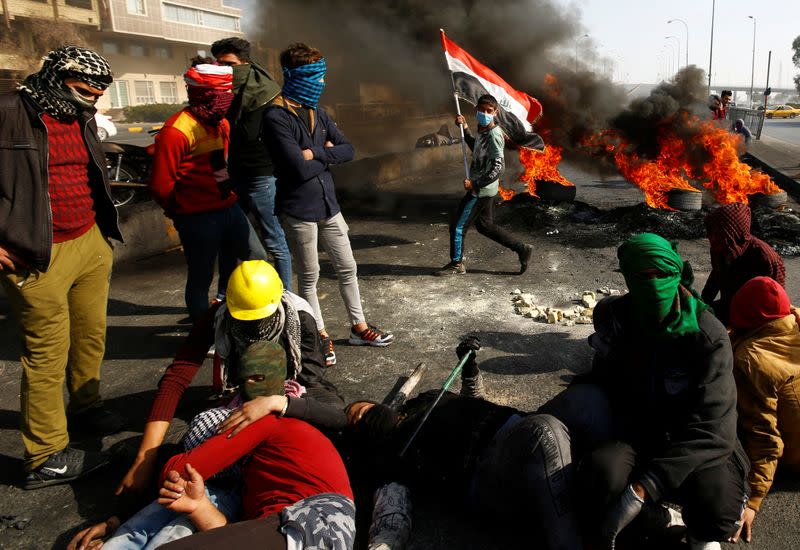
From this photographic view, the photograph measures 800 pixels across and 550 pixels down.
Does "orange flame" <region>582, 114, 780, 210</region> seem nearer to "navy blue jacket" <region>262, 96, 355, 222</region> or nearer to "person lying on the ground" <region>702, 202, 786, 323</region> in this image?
"person lying on the ground" <region>702, 202, 786, 323</region>

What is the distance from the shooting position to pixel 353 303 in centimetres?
448

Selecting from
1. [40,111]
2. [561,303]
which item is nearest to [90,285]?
[40,111]

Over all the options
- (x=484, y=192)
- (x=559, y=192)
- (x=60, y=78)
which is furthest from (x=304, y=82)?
(x=559, y=192)

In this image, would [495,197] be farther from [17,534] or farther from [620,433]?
[17,534]

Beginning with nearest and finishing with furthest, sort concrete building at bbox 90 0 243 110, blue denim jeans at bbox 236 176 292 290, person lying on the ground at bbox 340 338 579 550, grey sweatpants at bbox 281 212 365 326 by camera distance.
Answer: person lying on the ground at bbox 340 338 579 550 → grey sweatpants at bbox 281 212 365 326 → blue denim jeans at bbox 236 176 292 290 → concrete building at bbox 90 0 243 110

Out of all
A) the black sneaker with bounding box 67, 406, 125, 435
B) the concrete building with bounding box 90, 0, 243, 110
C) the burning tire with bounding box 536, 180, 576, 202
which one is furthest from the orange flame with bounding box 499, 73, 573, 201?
the concrete building with bounding box 90, 0, 243, 110

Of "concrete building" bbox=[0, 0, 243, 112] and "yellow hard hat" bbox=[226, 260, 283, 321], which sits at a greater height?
"concrete building" bbox=[0, 0, 243, 112]

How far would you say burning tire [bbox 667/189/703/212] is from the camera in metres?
9.09

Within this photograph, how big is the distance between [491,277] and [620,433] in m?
3.77

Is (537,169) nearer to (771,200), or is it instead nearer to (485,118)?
(771,200)

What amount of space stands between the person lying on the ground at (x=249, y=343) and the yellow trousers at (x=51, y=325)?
62cm

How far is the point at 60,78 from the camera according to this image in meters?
2.87

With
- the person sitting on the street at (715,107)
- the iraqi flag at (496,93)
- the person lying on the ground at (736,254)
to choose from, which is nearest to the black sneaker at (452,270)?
the iraqi flag at (496,93)

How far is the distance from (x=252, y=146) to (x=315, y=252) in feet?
2.83
